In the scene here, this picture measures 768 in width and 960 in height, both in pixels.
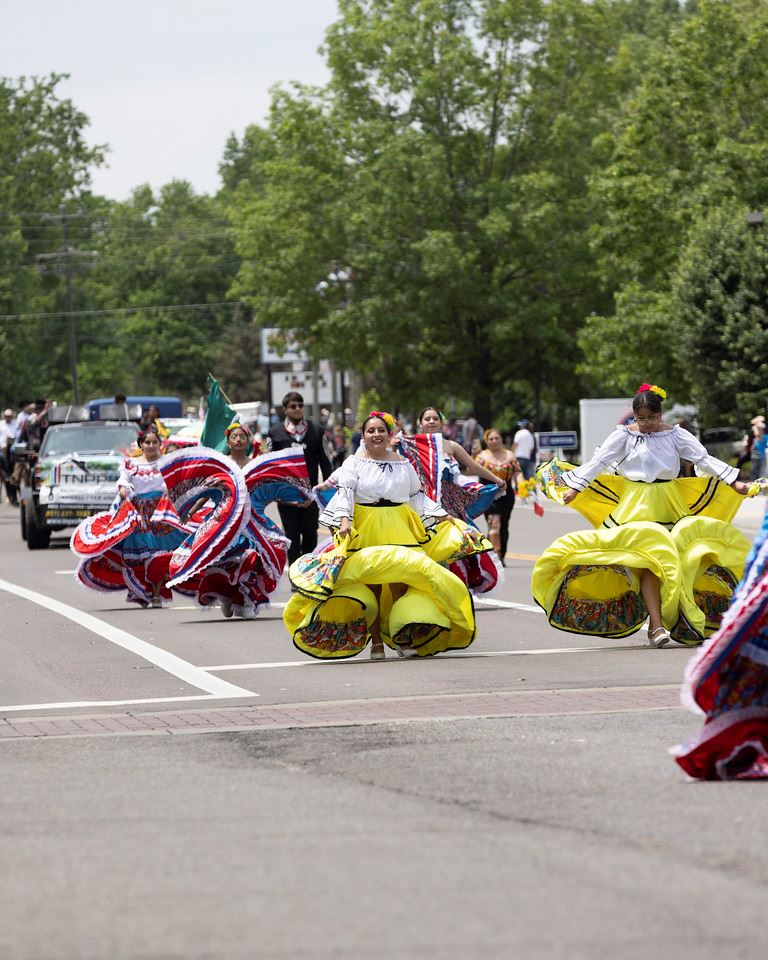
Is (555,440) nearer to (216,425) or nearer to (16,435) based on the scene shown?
(16,435)

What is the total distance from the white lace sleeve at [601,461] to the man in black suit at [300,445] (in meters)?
5.34

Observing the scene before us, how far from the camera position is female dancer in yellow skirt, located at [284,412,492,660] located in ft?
43.0

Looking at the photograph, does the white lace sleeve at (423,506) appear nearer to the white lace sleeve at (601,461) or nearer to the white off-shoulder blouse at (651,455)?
the white lace sleeve at (601,461)

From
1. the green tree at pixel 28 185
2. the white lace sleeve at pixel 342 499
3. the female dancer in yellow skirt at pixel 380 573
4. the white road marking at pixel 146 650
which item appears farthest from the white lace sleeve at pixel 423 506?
the green tree at pixel 28 185

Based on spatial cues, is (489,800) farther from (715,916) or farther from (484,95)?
(484,95)

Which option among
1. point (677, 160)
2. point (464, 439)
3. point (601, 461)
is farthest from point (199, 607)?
point (677, 160)

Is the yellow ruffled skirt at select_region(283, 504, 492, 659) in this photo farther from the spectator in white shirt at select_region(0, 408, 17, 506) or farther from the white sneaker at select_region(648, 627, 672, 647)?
the spectator in white shirt at select_region(0, 408, 17, 506)

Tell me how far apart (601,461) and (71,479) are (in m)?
14.8

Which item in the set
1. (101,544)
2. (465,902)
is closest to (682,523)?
(101,544)

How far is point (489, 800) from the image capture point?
304 inches

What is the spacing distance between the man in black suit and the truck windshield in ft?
29.7

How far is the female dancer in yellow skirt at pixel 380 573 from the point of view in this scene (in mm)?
13109

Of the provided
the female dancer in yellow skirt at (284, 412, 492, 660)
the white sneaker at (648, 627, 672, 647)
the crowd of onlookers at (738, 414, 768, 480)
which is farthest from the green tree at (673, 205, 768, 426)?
the female dancer in yellow skirt at (284, 412, 492, 660)

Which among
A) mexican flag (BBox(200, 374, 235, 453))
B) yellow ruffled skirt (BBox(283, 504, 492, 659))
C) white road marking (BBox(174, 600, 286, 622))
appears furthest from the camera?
mexican flag (BBox(200, 374, 235, 453))
